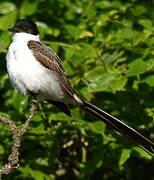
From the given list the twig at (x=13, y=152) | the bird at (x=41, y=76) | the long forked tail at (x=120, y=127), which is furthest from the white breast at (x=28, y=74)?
the twig at (x=13, y=152)

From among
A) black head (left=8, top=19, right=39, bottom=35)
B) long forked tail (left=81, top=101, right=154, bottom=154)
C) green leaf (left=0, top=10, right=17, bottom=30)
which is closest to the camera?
long forked tail (left=81, top=101, right=154, bottom=154)

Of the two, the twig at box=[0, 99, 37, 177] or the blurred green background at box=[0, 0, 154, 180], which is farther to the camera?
the blurred green background at box=[0, 0, 154, 180]

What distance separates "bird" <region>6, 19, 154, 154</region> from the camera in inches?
180

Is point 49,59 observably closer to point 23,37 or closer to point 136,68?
point 23,37

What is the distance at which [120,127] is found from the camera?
4555mm

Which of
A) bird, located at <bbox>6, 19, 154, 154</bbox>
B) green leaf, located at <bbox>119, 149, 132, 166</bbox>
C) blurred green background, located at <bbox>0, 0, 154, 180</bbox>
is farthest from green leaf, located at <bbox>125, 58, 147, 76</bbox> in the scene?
green leaf, located at <bbox>119, 149, 132, 166</bbox>

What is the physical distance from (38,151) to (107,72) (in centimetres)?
107

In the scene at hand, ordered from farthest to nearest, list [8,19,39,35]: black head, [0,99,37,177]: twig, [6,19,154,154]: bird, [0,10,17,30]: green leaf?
1. [0,10,17,30]: green leaf
2. [8,19,39,35]: black head
3. [6,19,154,154]: bird
4. [0,99,37,177]: twig

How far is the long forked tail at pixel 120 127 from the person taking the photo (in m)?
4.38

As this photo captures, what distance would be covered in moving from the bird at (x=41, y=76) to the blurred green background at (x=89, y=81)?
0.32 feet

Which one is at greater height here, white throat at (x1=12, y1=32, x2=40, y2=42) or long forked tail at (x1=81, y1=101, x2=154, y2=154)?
white throat at (x1=12, y1=32, x2=40, y2=42)

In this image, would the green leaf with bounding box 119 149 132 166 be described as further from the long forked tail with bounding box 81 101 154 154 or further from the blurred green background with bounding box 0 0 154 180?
the long forked tail with bounding box 81 101 154 154

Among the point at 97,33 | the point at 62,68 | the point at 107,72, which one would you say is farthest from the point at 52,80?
the point at 97,33

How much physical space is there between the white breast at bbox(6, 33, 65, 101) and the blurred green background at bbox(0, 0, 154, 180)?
0.56 ft
